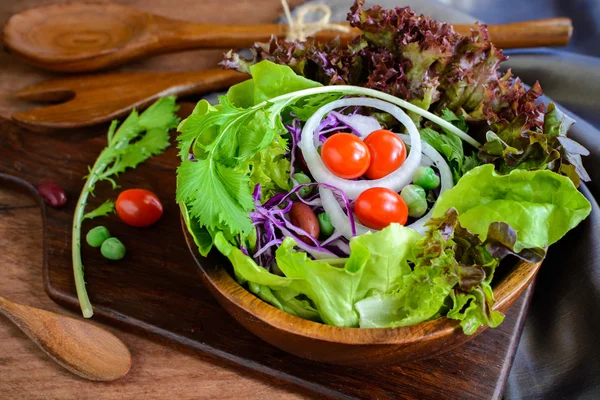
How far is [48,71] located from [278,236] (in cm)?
188

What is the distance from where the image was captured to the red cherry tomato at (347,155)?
165cm

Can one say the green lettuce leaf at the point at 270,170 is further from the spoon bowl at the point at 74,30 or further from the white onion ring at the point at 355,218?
the spoon bowl at the point at 74,30

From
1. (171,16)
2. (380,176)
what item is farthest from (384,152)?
(171,16)

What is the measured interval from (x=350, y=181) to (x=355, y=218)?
0.38 ft

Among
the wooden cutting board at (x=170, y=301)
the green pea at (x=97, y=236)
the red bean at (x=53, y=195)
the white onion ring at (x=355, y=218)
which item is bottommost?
the wooden cutting board at (x=170, y=301)

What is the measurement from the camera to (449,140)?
1825 mm

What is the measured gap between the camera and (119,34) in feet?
9.83

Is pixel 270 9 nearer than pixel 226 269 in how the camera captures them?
No

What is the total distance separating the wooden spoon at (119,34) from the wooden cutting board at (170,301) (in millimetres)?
512

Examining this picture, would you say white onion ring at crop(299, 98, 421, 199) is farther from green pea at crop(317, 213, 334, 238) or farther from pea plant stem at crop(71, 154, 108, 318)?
pea plant stem at crop(71, 154, 108, 318)

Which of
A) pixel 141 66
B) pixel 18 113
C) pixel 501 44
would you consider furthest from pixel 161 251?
pixel 501 44

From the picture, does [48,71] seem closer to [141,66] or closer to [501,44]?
[141,66]

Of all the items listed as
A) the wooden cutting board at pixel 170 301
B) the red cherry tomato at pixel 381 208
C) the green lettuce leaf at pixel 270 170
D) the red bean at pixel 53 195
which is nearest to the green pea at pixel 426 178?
the red cherry tomato at pixel 381 208

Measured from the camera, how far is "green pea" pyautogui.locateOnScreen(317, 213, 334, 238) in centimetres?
171
